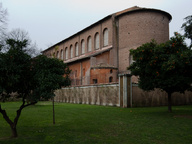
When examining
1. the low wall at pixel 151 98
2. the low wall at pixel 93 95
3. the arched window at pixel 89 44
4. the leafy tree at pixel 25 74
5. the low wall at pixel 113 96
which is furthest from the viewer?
the arched window at pixel 89 44

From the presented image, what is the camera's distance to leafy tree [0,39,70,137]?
20.7 feet

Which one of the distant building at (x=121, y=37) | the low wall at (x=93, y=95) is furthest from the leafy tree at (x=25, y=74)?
the distant building at (x=121, y=37)

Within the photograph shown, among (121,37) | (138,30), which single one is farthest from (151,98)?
(121,37)

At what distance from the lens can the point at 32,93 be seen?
7.50 m

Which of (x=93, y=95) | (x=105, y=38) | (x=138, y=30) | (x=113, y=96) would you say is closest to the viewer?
(x=113, y=96)

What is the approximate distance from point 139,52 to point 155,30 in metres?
20.8

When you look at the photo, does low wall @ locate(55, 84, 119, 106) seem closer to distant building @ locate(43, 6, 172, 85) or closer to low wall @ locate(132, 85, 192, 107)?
low wall @ locate(132, 85, 192, 107)

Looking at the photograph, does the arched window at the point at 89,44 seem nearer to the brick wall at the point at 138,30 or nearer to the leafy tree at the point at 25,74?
the brick wall at the point at 138,30

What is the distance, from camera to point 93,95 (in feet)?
76.5

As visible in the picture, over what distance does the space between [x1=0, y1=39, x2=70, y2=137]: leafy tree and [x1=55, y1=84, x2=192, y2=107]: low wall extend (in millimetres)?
12453

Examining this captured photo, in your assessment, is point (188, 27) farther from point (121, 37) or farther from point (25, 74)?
point (25, 74)

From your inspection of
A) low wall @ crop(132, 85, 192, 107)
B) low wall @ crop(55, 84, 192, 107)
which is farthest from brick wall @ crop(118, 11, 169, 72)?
low wall @ crop(132, 85, 192, 107)

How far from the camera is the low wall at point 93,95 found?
→ 66.1 ft

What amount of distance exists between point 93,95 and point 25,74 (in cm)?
1656
